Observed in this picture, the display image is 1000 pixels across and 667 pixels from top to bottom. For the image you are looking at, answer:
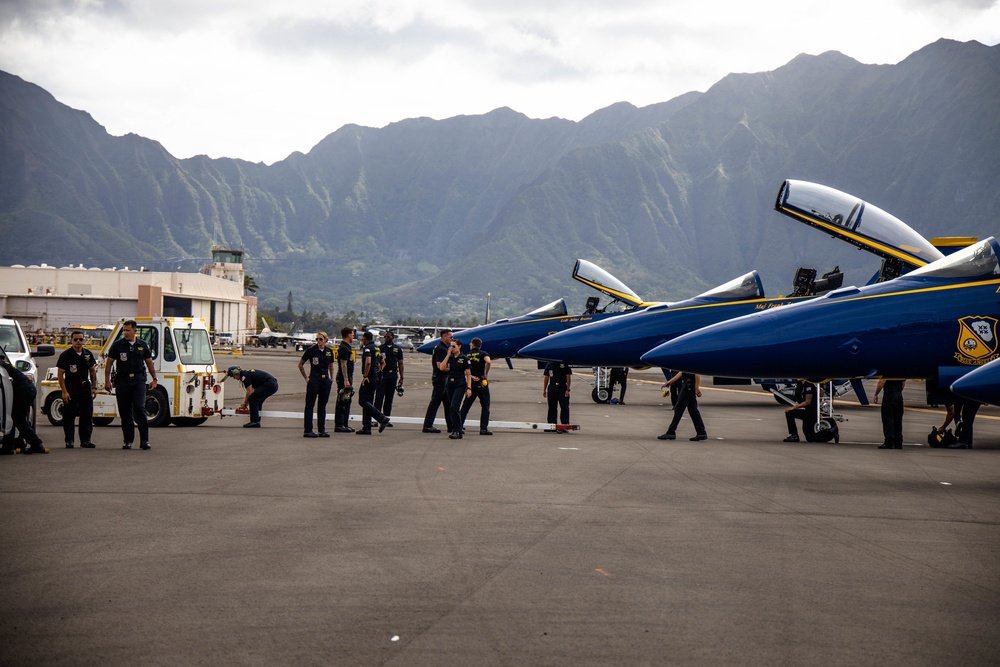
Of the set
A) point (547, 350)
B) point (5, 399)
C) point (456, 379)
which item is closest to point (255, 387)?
point (456, 379)

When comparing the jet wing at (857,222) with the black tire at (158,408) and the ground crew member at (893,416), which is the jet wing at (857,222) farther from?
the black tire at (158,408)

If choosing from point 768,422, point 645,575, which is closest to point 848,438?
point 768,422

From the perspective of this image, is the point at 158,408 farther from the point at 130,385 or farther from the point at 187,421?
the point at 130,385

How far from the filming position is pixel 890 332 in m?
12.2

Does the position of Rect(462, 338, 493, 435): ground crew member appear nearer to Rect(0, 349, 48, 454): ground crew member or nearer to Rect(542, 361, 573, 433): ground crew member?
Rect(542, 361, 573, 433): ground crew member

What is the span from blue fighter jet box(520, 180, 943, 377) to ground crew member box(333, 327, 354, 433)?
422 cm

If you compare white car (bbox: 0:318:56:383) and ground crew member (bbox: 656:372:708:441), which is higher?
white car (bbox: 0:318:56:383)

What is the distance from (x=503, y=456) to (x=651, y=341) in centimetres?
640

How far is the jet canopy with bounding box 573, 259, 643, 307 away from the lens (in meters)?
27.7

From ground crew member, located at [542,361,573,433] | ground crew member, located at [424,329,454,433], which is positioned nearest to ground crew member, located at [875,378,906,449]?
ground crew member, located at [542,361,573,433]

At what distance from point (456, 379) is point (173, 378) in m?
5.29

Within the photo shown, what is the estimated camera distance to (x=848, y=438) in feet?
60.0

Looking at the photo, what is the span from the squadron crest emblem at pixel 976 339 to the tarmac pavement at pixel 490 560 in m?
1.55

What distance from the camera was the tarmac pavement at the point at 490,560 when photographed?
15.6 feet
